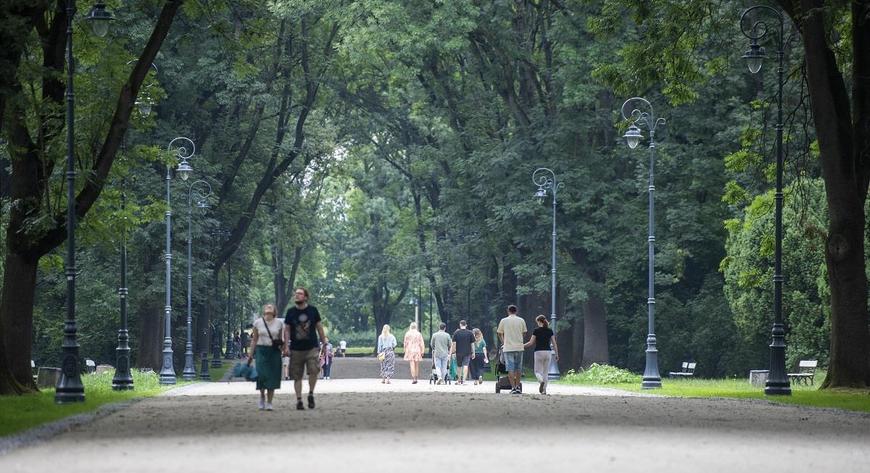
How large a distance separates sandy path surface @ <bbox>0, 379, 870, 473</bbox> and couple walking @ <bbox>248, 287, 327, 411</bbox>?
0.48 metres

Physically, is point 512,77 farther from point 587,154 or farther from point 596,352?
point 596,352

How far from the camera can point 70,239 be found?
94.9ft

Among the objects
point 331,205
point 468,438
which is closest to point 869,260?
point 468,438

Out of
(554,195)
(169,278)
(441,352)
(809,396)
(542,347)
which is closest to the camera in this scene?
(809,396)

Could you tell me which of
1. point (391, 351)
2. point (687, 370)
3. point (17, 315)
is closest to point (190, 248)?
point (391, 351)

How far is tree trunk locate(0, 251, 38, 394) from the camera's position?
98.9ft

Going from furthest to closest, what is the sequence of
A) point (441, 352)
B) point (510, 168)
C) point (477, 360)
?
point (510, 168)
point (477, 360)
point (441, 352)

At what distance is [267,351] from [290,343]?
457 mm

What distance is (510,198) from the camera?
55.3 meters

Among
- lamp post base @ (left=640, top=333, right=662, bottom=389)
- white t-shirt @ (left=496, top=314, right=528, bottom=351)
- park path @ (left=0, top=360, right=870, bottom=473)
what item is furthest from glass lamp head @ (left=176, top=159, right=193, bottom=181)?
park path @ (left=0, top=360, right=870, bottom=473)

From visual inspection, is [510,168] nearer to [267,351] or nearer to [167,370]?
[167,370]

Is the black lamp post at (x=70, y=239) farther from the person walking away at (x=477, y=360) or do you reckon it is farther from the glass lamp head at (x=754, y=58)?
the person walking away at (x=477, y=360)

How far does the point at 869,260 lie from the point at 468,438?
33.2 meters

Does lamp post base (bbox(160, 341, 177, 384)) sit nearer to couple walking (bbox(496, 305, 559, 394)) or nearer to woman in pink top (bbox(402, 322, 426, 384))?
woman in pink top (bbox(402, 322, 426, 384))
